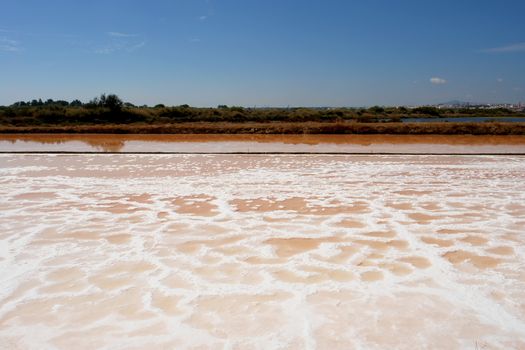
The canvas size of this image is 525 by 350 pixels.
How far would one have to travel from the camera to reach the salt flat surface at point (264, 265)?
2.84 meters

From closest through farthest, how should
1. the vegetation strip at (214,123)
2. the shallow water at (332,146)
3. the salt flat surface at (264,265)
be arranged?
the salt flat surface at (264,265) → the shallow water at (332,146) → the vegetation strip at (214,123)

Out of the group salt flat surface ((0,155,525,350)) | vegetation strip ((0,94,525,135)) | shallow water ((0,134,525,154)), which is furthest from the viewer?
vegetation strip ((0,94,525,135))

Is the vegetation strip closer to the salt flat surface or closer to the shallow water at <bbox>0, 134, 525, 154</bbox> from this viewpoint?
the shallow water at <bbox>0, 134, 525, 154</bbox>

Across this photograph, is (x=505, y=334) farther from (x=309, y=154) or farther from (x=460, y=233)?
(x=309, y=154)

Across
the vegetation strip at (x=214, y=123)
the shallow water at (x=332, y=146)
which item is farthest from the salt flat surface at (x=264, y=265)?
the vegetation strip at (x=214, y=123)

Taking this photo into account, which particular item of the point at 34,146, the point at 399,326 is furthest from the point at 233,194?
the point at 34,146

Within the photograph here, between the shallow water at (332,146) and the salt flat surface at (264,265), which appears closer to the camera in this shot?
the salt flat surface at (264,265)

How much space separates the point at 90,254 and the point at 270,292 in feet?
6.37

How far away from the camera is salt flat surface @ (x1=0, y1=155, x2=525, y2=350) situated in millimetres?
2838

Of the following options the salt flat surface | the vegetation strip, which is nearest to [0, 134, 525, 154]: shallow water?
the vegetation strip

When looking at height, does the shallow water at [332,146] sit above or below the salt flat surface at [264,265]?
above

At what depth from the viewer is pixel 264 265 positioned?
12.9ft

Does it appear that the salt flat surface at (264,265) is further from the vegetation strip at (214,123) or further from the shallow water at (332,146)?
the vegetation strip at (214,123)

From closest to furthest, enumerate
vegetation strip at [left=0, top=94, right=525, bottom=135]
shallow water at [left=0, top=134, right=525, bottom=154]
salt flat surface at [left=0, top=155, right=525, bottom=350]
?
salt flat surface at [left=0, top=155, right=525, bottom=350], shallow water at [left=0, top=134, right=525, bottom=154], vegetation strip at [left=0, top=94, right=525, bottom=135]
